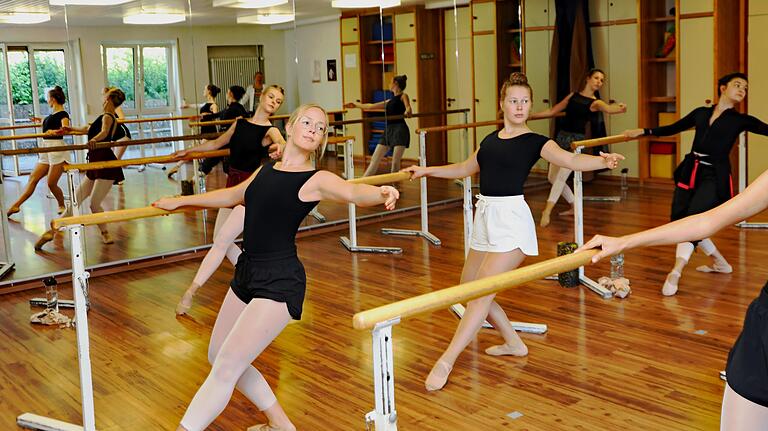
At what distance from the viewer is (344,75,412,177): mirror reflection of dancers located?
941cm

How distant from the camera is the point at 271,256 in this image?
3369mm

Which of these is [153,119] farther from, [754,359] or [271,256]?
[754,359]

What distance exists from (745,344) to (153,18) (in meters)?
6.44

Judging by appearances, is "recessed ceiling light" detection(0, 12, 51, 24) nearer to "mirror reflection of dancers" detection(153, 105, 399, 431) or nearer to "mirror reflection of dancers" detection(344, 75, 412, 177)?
"mirror reflection of dancers" detection(344, 75, 412, 177)

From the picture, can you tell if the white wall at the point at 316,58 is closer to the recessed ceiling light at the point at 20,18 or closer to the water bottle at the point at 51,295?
the recessed ceiling light at the point at 20,18

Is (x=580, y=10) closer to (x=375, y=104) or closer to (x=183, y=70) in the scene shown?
(x=375, y=104)

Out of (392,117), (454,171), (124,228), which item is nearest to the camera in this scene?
(454,171)

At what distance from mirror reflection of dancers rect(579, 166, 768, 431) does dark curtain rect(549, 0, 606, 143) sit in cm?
843

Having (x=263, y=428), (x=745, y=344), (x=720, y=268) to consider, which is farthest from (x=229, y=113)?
(x=745, y=344)

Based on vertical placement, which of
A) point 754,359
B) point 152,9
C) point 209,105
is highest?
point 152,9

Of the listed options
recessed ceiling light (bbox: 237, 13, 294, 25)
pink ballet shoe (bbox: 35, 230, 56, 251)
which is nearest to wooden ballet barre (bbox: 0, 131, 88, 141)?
pink ballet shoe (bbox: 35, 230, 56, 251)

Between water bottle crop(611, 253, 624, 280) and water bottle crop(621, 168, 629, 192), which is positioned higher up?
water bottle crop(621, 168, 629, 192)

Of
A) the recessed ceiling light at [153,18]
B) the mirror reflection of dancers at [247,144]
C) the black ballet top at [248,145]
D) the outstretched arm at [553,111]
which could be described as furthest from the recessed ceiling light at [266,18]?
the outstretched arm at [553,111]

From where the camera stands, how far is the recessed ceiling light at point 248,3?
8023 millimetres
